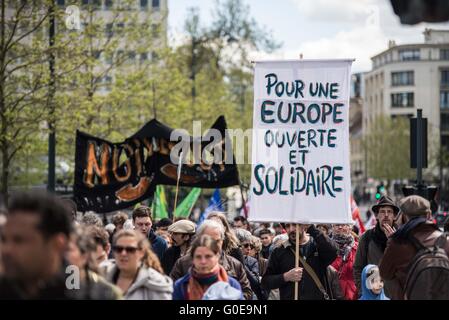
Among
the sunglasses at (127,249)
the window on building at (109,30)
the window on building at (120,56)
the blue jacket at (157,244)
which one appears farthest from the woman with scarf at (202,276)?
the window on building at (120,56)

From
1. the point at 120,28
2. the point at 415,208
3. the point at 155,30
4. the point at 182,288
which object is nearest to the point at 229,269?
the point at 182,288

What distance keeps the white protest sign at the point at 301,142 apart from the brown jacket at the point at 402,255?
171 centimetres

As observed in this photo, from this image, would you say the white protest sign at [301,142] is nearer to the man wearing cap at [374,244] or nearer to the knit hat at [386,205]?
the man wearing cap at [374,244]

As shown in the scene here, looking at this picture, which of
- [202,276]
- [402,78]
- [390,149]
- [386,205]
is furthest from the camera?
[402,78]

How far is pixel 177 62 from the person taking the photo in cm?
3791

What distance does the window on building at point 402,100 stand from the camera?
129 m

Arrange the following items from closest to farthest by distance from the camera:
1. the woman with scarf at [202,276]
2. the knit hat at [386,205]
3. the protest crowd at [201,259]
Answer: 1. the protest crowd at [201,259]
2. the woman with scarf at [202,276]
3. the knit hat at [386,205]

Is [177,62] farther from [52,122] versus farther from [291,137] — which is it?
[291,137]

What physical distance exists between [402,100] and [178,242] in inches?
4725

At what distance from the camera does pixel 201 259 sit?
8.49m

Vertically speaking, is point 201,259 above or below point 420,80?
below

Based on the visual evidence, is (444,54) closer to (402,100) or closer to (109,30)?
(402,100)
